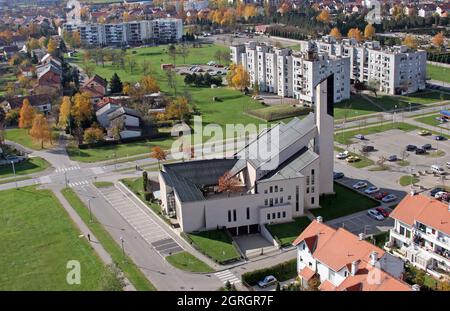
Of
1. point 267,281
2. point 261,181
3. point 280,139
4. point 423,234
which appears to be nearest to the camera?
point 267,281

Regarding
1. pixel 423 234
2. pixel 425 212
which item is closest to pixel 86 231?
pixel 423 234

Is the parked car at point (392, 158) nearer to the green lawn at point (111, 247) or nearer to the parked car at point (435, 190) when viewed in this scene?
the parked car at point (435, 190)

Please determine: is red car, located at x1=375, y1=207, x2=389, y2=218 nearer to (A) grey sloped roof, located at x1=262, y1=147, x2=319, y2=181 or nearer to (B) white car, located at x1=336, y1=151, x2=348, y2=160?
(A) grey sloped roof, located at x1=262, y1=147, x2=319, y2=181

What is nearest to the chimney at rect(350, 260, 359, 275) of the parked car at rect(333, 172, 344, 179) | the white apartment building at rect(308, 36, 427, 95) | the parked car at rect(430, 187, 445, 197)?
the parked car at rect(430, 187, 445, 197)

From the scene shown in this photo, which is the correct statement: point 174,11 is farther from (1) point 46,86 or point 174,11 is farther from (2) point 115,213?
(2) point 115,213

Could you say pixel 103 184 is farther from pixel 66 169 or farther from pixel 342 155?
pixel 342 155

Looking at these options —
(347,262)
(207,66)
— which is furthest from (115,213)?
(207,66)
